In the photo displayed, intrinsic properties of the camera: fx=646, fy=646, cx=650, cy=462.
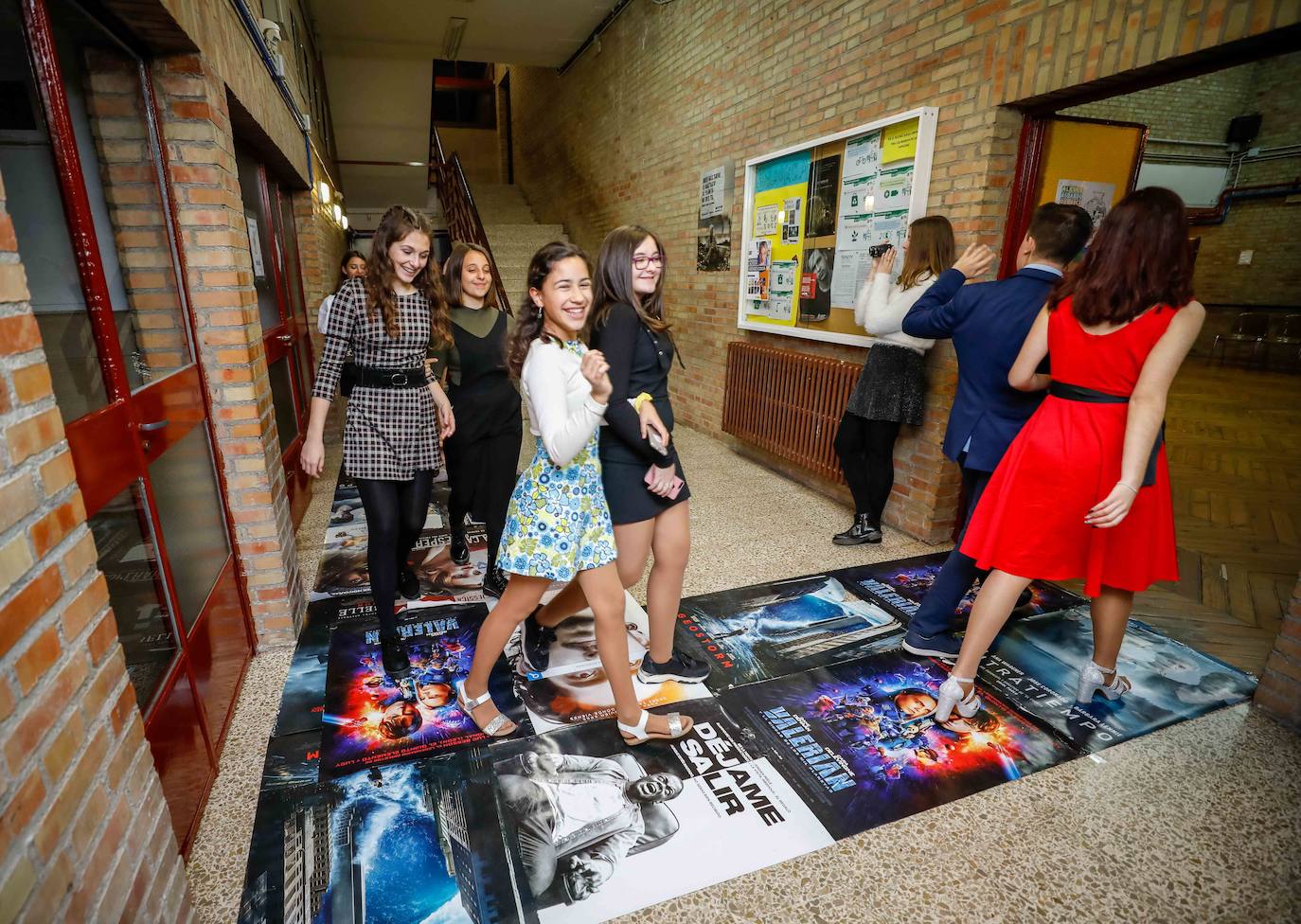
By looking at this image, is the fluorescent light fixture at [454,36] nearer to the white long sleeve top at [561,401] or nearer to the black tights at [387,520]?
the black tights at [387,520]

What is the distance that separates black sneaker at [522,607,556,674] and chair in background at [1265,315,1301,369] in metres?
12.1

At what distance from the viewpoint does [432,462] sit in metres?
2.33

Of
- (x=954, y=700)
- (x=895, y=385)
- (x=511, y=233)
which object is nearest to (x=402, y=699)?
(x=954, y=700)

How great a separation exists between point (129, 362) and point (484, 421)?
3.91 feet

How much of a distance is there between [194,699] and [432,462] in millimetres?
982

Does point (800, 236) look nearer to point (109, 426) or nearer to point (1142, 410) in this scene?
point (1142, 410)

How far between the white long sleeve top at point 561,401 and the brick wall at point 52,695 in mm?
884

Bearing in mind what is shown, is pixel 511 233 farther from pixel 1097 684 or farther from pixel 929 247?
pixel 1097 684

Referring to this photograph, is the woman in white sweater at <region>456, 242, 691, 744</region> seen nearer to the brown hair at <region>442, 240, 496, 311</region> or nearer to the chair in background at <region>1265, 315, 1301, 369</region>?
the brown hair at <region>442, 240, 496, 311</region>

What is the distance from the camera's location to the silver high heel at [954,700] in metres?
2.15

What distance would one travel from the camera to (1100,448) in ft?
6.14

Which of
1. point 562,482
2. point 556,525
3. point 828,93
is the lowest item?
point 556,525

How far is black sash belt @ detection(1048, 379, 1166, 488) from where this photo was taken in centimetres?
186

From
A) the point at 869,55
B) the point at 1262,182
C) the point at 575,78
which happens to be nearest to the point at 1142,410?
the point at 869,55
